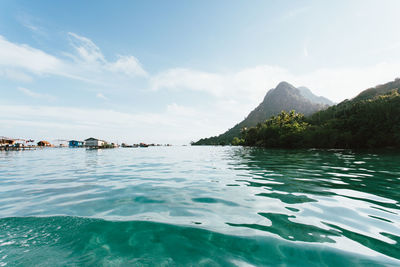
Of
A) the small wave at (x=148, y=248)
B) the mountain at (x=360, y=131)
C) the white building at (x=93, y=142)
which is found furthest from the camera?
the white building at (x=93, y=142)

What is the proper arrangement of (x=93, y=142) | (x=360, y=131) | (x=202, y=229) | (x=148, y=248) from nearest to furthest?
1. (x=148, y=248)
2. (x=202, y=229)
3. (x=360, y=131)
4. (x=93, y=142)

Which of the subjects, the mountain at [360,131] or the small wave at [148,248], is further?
the mountain at [360,131]

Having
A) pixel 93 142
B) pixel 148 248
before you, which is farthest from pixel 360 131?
pixel 93 142

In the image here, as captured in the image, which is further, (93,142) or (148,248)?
(93,142)

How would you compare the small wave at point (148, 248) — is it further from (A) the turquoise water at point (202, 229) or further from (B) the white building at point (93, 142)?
(B) the white building at point (93, 142)

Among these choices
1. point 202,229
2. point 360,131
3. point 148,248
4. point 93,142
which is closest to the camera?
point 148,248

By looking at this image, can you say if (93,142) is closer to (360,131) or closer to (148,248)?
(148,248)

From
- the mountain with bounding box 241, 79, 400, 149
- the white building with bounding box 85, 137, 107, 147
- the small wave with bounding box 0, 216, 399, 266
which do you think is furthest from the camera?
the white building with bounding box 85, 137, 107, 147

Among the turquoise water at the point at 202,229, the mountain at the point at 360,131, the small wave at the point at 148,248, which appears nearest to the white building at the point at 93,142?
the mountain at the point at 360,131

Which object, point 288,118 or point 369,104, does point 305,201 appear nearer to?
point 369,104

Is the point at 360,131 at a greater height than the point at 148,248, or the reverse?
the point at 360,131

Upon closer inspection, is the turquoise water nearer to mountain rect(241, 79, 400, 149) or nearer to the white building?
mountain rect(241, 79, 400, 149)

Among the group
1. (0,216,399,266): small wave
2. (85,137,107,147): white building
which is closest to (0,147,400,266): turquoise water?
(0,216,399,266): small wave

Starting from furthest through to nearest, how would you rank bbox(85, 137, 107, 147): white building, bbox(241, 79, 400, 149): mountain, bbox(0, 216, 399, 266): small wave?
bbox(85, 137, 107, 147): white building < bbox(241, 79, 400, 149): mountain < bbox(0, 216, 399, 266): small wave
